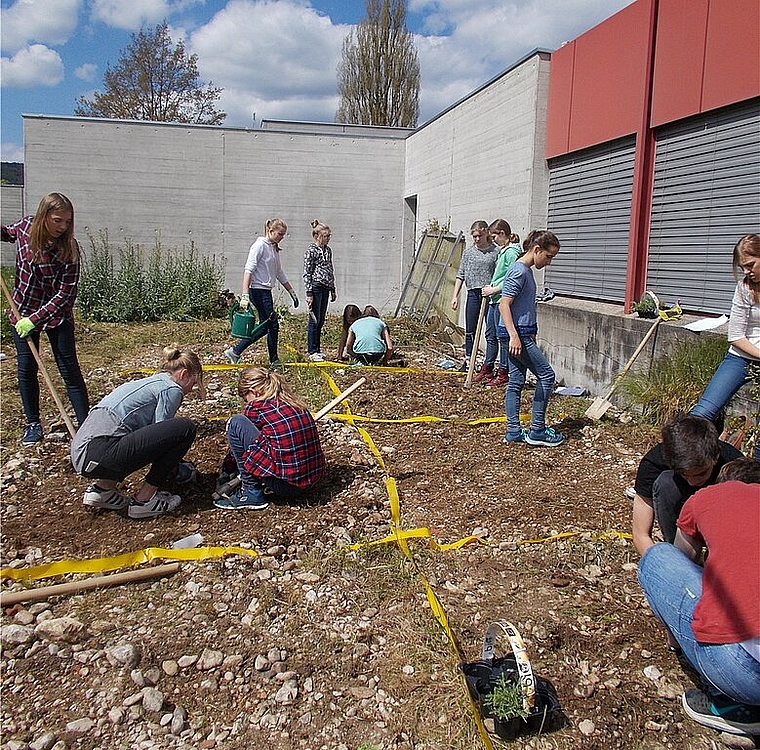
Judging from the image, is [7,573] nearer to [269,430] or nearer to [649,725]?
[269,430]

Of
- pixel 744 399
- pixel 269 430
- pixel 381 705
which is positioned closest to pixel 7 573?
pixel 269 430

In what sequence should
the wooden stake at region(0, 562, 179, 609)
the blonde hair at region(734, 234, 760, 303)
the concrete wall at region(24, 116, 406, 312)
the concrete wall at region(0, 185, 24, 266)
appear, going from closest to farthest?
the wooden stake at region(0, 562, 179, 609)
the blonde hair at region(734, 234, 760, 303)
the concrete wall at region(24, 116, 406, 312)
the concrete wall at region(0, 185, 24, 266)

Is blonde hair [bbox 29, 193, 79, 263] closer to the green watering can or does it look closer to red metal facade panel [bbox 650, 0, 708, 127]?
the green watering can

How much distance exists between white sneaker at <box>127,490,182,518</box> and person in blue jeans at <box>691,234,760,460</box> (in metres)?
3.38

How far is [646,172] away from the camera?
7.00 metres

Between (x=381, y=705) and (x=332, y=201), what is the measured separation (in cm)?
1305

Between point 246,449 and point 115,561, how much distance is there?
97cm

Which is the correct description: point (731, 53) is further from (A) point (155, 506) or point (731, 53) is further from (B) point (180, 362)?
(A) point (155, 506)

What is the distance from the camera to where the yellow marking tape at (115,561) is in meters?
3.42

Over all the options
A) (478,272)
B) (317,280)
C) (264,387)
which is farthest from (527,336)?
(317,280)

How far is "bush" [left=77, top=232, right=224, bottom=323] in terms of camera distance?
12477 mm

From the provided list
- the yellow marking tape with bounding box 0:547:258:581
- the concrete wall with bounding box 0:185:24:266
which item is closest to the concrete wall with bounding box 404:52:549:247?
the yellow marking tape with bounding box 0:547:258:581

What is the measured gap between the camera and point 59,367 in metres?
5.19

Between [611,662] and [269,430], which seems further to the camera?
[269,430]
